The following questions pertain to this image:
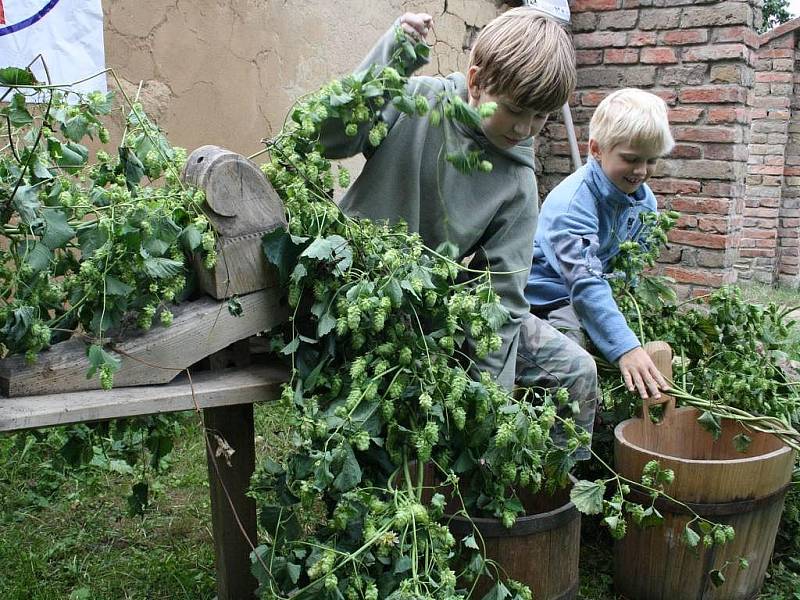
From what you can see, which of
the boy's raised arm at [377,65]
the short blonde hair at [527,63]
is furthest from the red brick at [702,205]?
the boy's raised arm at [377,65]

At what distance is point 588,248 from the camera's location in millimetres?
2535

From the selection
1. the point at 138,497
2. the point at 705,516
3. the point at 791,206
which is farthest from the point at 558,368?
the point at 791,206

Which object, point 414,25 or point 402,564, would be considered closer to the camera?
point 402,564

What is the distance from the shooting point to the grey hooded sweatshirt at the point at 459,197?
2.04 m

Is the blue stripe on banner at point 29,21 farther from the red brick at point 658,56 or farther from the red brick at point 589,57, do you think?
the red brick at point 658,56

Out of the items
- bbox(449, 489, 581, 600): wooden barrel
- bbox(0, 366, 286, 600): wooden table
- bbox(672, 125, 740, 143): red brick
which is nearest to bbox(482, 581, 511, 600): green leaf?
bbox(449, 489, 581, 600): wooden barrel

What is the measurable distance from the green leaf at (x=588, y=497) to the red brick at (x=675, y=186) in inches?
140

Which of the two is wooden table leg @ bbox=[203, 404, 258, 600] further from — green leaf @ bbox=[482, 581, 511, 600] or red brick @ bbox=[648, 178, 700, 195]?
red brick @ bbox=[648, 178, 700, 195]

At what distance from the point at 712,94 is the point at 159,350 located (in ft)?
14.0

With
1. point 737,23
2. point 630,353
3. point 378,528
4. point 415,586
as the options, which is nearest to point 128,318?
point 378,528

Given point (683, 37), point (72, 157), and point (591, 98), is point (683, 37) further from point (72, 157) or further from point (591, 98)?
point (72, 157)

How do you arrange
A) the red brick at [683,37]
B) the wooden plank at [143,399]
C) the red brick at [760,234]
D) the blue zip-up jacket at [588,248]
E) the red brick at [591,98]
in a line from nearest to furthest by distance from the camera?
1. the wooden plank at [143,399]
2. the blue zip-up jacket at [588,248]
3. the red brick at [683,37]
4. the red brick at [591,98]
5. the red brick at [760,234]

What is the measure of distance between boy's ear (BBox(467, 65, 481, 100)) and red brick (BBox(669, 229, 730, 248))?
3.37 m

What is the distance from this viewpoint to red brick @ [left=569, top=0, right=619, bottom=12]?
5.15 meters
